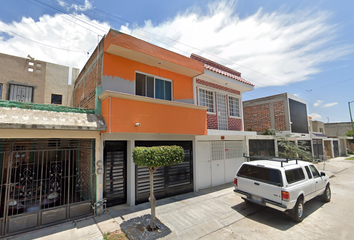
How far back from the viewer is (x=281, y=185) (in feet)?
17.9

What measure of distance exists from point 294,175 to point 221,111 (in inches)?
203

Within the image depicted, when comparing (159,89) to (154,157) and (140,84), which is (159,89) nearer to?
(140,84)

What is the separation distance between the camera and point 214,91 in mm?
10086

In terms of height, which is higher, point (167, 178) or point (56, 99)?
point (56, 99)

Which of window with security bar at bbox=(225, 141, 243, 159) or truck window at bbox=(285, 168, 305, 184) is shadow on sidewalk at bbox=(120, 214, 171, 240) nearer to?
truck window at bbox=(285, 168, 305, 184)

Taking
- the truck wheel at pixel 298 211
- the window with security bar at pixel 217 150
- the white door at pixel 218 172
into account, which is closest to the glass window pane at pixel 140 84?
the window with security bar at pixel 217 150

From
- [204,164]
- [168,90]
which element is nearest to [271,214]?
[204,164]

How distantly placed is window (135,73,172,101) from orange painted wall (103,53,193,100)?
0.22m

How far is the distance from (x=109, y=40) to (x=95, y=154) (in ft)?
13.0

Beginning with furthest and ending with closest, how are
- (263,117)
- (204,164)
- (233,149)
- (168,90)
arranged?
1. (263,117)
2. (233,149)
3. (204,164)
4. (168,90)

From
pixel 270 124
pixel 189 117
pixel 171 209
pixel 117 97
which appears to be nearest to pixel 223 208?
pixel 171 209

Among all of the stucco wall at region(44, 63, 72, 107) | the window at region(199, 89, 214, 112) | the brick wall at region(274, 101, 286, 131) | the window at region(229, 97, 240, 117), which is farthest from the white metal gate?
the stucco wall at region(44, 63, 72, 107)

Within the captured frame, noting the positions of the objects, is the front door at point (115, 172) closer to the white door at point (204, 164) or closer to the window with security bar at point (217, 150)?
the white door at point (204, 164)

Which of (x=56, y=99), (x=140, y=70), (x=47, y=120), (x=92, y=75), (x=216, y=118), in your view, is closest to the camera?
(x=47, y=120)
